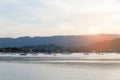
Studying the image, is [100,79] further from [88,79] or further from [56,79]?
[56,79]

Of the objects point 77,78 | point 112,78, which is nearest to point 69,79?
point 77,78

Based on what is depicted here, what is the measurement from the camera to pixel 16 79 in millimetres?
52000

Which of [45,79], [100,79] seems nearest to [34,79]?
[45,79]

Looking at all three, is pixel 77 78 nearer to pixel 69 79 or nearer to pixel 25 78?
pixel 69 79

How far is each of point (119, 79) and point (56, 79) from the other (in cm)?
845

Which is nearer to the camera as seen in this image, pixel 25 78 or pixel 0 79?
pixel 0 79

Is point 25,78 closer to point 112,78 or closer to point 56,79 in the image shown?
point 56,79

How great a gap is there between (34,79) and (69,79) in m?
4.74

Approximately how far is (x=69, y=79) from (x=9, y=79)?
318 inches

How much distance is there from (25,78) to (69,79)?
608cm

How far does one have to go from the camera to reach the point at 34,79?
52.7m

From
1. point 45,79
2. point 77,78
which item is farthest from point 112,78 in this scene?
point 45,79

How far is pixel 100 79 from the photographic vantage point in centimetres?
5222

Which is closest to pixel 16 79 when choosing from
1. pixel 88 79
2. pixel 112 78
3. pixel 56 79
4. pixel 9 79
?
pixel 9 79
